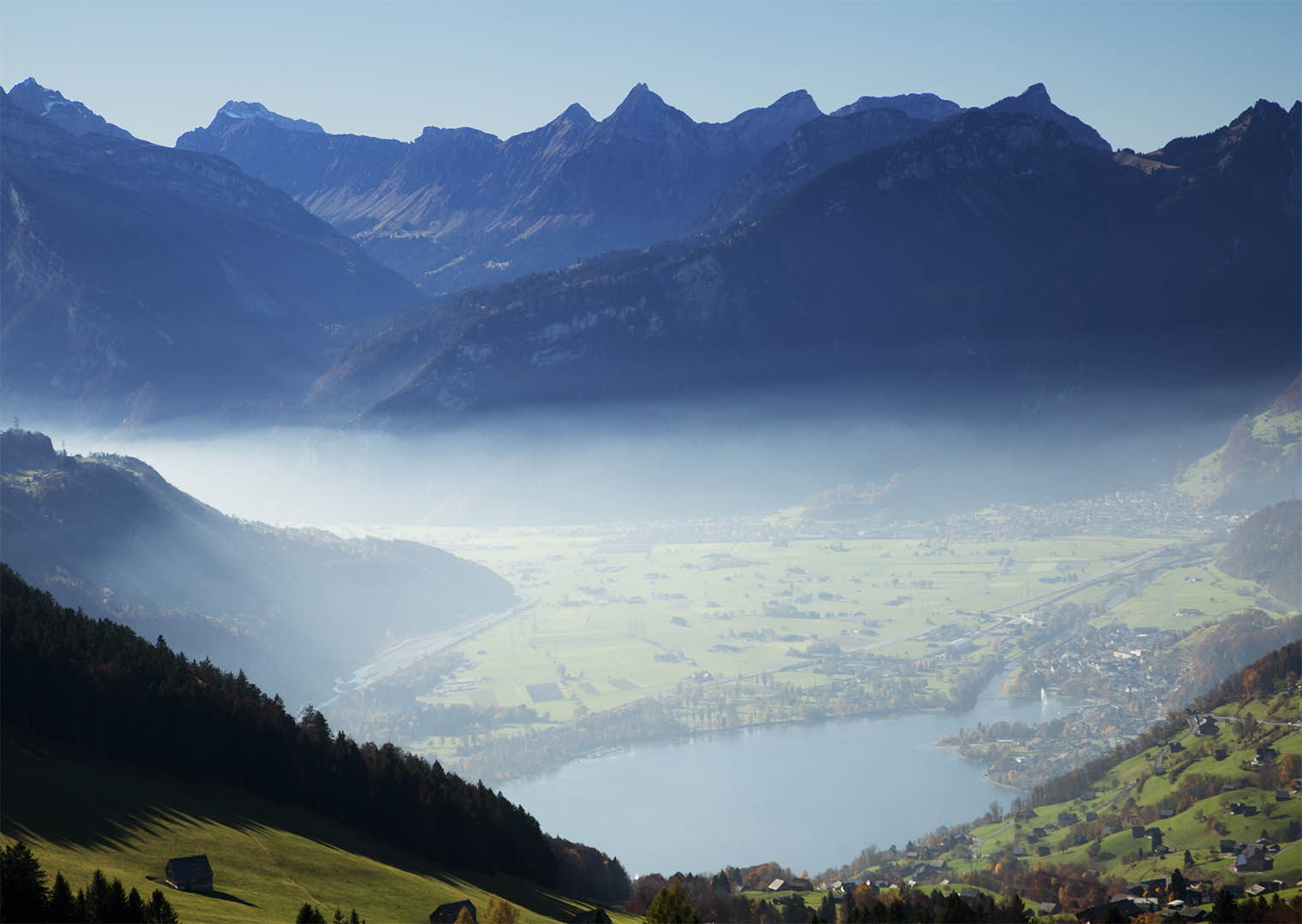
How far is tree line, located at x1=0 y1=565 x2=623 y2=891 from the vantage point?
61688 mm

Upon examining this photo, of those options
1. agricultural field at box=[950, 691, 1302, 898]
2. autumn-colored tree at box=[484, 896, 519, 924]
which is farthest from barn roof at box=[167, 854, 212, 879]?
agricultural field at box=[950, 691, 1302, 898]

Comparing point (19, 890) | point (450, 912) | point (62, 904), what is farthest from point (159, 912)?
point (450, 912)

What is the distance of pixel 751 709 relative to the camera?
555 feet

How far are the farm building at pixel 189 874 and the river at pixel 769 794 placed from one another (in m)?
74.0

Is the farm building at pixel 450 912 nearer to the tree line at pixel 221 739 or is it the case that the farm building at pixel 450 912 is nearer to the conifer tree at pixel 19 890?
the tree line at pixel 221 739

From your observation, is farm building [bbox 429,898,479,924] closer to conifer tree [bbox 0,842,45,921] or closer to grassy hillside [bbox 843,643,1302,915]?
conifer tree [bbox 0,842,45,921]

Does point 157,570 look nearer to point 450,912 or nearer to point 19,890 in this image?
point 450,912

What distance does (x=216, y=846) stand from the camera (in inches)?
2073

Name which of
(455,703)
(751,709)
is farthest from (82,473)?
(751,709)

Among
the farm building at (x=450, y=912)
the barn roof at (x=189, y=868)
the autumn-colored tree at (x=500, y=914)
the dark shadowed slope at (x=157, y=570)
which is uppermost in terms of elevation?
the dark shadowed slope at (x=157, y=570)

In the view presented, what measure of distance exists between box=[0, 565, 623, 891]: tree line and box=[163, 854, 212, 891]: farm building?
51.2 feet

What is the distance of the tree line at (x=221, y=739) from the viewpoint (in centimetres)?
6169

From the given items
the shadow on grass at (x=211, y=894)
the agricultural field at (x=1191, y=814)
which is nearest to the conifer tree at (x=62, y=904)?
the shadow on grass at (x=211, y=894)

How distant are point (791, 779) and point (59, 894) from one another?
378 ft
